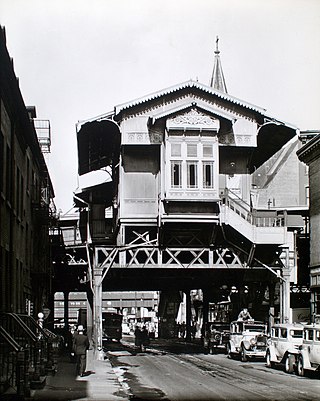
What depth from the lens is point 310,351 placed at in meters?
25.3

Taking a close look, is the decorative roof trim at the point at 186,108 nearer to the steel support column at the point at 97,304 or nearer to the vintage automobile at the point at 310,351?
the steel support column at the point at 97,304

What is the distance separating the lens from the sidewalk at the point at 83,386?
61.1 feet

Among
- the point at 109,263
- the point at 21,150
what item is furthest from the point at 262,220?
the point at 21,150

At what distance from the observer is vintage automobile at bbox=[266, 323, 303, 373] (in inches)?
1094

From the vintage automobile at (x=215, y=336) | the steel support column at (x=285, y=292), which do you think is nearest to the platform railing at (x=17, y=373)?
the steel support column at (x=285, y=292)

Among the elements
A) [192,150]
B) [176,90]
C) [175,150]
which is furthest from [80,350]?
[176,90]

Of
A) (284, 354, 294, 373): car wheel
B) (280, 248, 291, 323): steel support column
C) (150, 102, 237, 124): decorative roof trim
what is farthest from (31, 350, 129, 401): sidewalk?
(150, 102, 237, 124): decorative roof trim

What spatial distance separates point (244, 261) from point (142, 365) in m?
7.92

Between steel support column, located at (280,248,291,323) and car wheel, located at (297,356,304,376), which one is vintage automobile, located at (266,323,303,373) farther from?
steel support column, located at (280,248,291,323)

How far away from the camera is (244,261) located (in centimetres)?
3725

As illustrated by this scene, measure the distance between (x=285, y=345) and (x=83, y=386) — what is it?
978 centimetres

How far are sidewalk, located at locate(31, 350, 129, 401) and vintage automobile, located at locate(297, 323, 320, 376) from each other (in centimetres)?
661

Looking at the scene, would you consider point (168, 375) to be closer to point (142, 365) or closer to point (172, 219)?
point (142, 365)

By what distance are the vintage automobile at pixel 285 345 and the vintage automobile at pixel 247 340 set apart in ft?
11.3
